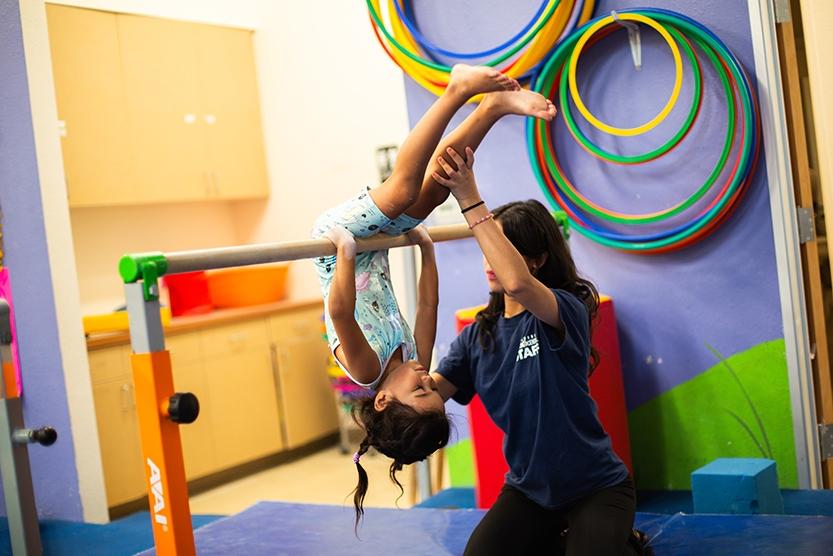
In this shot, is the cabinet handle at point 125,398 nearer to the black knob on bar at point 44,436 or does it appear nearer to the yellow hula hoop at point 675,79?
the black knob on bar at point 44,436

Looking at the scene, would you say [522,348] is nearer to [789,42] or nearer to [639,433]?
[639,433]

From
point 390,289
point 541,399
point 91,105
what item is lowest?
point 541,399

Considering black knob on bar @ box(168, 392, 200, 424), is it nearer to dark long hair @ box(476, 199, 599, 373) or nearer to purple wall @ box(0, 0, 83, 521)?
dark long hair @ box(476, 199, 599, 373)

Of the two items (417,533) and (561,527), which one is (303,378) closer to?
(417,533)

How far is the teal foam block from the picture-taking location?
9.43 ft

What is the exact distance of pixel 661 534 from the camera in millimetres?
2668

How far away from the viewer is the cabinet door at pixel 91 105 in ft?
16.1

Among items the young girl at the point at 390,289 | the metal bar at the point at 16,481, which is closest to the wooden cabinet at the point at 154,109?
the metal bar at the point at 16,481

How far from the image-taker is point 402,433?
2.44 m

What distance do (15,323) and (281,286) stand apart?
6.87 feet

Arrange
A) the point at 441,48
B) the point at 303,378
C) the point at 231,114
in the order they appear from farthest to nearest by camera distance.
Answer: the point at 231,114, the point at 303,378, the point at 441,48

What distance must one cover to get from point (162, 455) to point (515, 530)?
935mm

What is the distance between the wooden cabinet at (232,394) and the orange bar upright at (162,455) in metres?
2.65

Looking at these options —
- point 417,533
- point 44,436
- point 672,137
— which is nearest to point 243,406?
point 417,533
